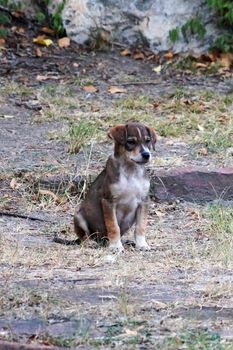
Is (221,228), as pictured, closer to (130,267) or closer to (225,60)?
(130,267)

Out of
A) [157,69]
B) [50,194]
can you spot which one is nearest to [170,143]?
[50,194]

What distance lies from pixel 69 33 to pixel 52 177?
503 centimetres

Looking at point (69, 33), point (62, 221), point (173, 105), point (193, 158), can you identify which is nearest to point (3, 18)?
point (69, 33)

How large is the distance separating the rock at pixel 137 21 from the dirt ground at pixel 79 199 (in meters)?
0.42

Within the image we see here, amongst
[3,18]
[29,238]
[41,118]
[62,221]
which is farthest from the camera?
[3,18]

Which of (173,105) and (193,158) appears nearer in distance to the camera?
(193,158)

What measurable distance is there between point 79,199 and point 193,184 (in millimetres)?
1189

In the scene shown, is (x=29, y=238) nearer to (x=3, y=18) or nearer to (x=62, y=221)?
(x=62, y=221)

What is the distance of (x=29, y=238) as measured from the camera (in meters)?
9.45

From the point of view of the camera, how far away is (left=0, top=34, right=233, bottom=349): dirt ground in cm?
635

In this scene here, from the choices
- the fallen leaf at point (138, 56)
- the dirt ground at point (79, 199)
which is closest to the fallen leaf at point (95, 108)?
the dirt ground at point (79, 199)

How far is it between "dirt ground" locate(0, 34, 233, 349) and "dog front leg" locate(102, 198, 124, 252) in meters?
0.17

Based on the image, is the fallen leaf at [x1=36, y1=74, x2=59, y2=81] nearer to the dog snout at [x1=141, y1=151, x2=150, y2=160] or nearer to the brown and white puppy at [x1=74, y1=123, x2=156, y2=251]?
the brown and white puppy at [x1=74, y1=123, x2=156, y2=251]

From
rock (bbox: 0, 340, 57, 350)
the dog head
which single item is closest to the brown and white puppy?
the dog head
